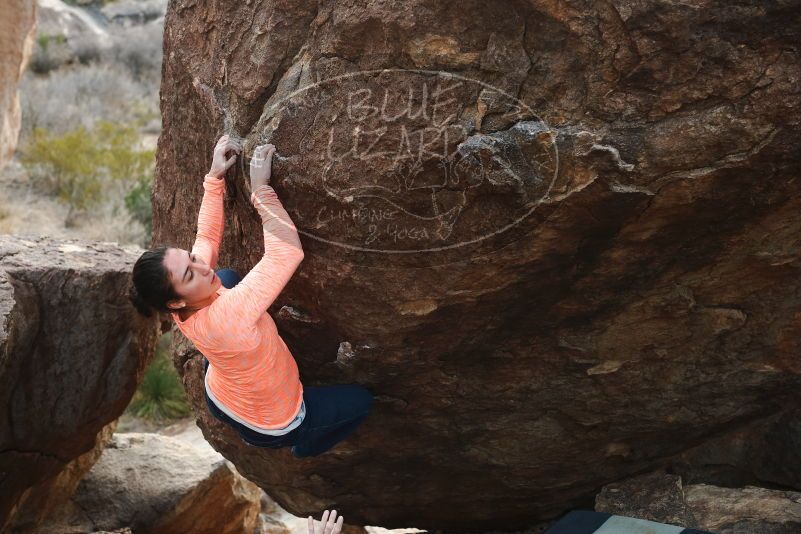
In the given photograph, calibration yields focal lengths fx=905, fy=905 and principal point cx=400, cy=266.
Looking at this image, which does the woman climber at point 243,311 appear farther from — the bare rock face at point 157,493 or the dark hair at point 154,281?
the bare rock face at point 157,493

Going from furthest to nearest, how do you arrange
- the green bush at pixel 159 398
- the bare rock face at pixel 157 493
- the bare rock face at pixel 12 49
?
the green bush at pixel 159 398
the bare rock face at pixel 12 49
the bare rock face at pixel 157 493

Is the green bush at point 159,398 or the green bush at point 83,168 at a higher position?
the green bush at point 83,168

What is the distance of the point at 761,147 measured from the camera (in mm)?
2594

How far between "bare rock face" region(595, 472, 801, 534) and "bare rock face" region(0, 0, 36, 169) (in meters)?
5.48

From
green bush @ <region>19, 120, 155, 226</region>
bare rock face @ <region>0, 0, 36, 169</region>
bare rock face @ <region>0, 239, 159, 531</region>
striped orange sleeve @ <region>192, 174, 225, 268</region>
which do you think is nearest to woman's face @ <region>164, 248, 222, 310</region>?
striped orange sleeve @ <region>192, 174, 225, 268</region>

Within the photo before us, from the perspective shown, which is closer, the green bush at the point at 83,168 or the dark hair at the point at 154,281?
the dark hair at the point at 154,281

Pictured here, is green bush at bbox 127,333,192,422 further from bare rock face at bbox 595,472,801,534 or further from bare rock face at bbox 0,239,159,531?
bare rock face at bbox 595,472,801,534

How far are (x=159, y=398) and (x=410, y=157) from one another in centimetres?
581

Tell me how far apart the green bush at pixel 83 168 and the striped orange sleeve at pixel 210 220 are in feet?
22.5

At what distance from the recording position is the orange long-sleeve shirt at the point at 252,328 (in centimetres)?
288

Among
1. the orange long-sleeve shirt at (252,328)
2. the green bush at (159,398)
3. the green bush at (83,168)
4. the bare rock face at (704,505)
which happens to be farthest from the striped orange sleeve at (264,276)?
the green bush at (83,168)

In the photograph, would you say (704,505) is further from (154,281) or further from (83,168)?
(83,168)

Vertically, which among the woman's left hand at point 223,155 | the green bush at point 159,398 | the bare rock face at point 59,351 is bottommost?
the green bush at point 159,398

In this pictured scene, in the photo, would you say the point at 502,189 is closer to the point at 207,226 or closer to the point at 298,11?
the point at 298,11
